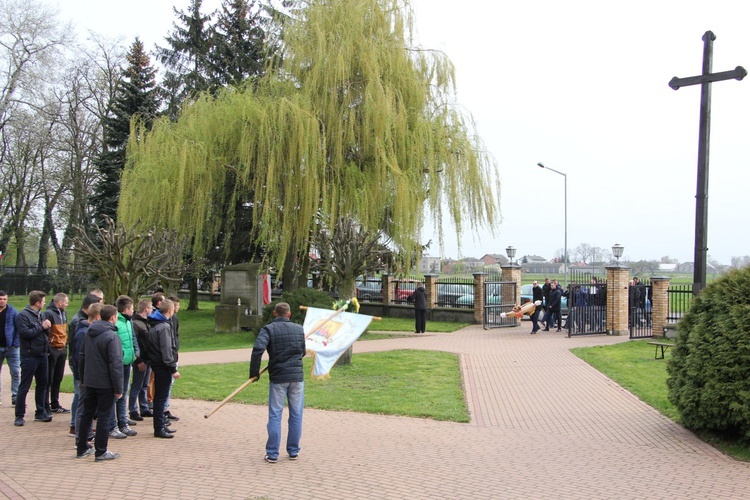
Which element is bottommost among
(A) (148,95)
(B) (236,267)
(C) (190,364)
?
(C) (190,364)

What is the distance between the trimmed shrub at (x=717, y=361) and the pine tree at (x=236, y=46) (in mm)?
24039

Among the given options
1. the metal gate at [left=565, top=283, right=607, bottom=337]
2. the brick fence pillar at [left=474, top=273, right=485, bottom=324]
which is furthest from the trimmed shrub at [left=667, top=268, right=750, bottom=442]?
the brick fence pillar at [left=474, top=273, right=485, bottom=324]

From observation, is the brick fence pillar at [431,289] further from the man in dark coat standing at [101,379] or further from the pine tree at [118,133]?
the man in dark coat standing at [101,379]

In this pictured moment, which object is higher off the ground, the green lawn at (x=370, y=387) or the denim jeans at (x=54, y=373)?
the denim jeans at (x=54, y=373)

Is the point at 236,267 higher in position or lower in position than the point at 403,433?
higher

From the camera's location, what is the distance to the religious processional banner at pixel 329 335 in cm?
822

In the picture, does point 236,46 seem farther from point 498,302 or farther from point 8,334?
point 8,334

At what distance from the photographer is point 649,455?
24.3 feet

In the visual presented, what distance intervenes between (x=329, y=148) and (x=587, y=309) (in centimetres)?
928

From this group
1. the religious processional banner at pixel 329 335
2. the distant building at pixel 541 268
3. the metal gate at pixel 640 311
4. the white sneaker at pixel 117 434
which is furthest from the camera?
the distant building at pixel 541 268

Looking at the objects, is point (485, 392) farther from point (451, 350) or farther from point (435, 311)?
point (435, 311)

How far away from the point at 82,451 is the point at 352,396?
180 inches

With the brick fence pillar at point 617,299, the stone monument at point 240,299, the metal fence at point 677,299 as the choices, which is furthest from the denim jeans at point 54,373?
the metal fence at point 677,299

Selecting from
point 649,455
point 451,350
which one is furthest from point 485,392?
point 451,350
